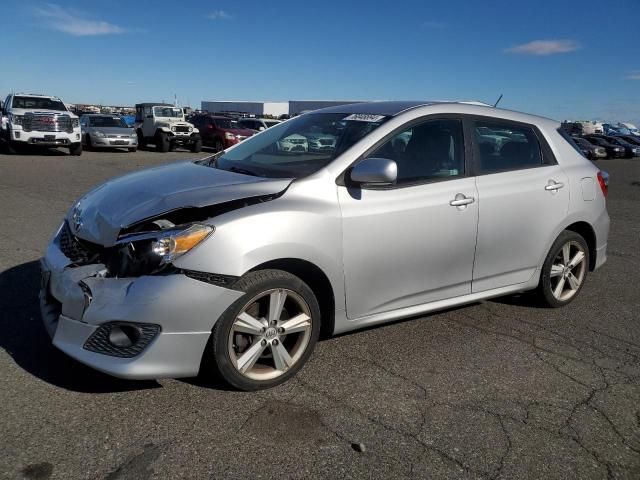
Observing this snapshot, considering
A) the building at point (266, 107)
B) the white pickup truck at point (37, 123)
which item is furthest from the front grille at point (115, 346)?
the building at point (266, 107)

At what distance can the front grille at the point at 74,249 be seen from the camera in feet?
10.2

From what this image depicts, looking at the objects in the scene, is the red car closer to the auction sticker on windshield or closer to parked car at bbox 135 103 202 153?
parked car at bbox 135 103 202 153

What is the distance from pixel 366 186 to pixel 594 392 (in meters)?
1.87

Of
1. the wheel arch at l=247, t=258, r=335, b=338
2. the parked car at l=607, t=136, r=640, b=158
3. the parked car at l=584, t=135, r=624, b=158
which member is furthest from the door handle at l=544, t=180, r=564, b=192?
the parked car at l=607, t=136, r=640, b=158

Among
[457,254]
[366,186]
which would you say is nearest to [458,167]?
[457,254]

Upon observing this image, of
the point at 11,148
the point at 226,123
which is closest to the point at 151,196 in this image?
the point at 11,148

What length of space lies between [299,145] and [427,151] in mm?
932

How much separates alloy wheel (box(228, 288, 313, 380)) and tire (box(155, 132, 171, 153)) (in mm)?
21958

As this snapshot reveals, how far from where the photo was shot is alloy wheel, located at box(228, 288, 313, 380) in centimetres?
307

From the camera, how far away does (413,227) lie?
362 centimetres

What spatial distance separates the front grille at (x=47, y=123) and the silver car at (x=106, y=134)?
3.01 metres

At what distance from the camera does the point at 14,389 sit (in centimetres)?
307

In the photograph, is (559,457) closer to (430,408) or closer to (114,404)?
(430,408)

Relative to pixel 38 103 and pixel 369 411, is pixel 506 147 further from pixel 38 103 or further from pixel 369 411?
pixel 38 103
